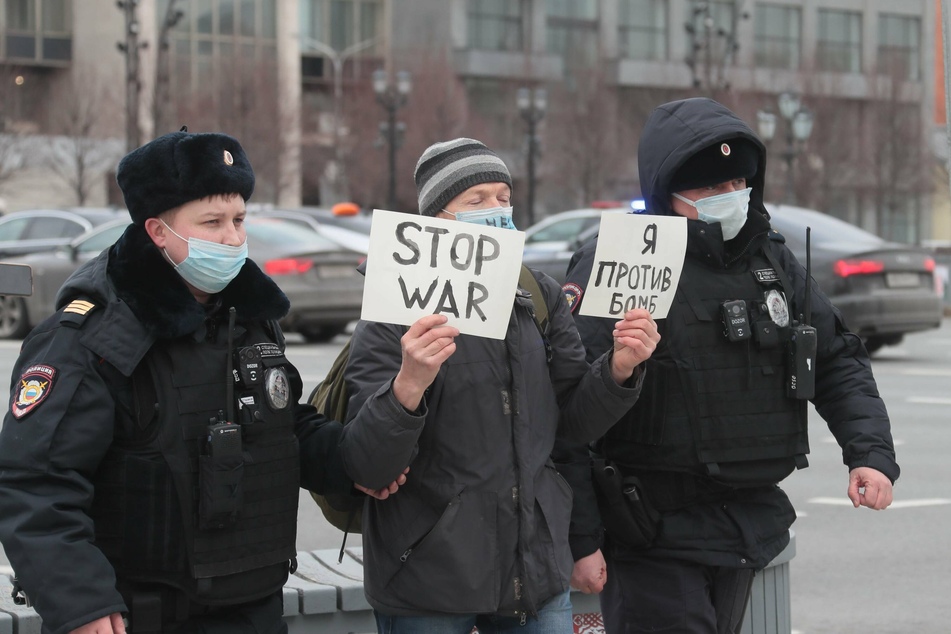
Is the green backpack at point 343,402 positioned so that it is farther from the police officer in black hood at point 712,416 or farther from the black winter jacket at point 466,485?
the police officer in black hood at point 712,416

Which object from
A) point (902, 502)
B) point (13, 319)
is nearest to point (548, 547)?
point (902, 502)

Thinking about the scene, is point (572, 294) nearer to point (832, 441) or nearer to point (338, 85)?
point (832, 441)

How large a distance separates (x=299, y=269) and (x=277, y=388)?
13.5 metres

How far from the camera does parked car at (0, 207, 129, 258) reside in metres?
21.0

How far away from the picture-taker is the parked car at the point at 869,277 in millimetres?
15305

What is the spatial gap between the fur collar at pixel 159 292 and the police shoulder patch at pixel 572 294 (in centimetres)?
94

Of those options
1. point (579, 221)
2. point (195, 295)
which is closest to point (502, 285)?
point (195, 295)

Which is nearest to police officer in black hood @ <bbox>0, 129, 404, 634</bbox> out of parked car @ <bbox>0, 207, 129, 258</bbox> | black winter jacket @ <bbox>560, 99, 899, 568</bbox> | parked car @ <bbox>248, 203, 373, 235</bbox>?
A: black winter jacket @ <bbox>560, 99, 899, 568</bbox>

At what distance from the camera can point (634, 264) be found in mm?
3643

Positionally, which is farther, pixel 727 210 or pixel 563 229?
pixel 563 229

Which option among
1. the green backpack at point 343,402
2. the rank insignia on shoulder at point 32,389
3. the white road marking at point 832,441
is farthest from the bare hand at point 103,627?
the white road marking at point 832,441

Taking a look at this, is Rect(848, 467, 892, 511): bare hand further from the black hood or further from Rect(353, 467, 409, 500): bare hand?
Rect(353, 467, 409, 500): bare hand

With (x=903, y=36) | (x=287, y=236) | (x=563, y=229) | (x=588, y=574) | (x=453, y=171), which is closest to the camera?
(x=453, y=171)

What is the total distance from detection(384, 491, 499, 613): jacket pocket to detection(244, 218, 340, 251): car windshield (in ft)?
44.9
